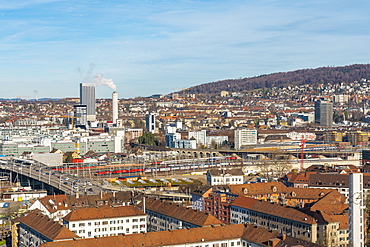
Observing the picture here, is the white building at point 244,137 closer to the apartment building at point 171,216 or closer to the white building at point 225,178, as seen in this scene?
the white building at point 225,178

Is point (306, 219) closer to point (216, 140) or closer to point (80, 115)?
point (216, 140)

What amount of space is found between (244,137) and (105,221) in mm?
62155

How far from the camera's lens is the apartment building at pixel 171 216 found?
86.3 ft

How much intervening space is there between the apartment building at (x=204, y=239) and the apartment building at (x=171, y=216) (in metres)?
1.82

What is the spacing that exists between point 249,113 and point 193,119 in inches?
741

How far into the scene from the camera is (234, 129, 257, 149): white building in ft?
286

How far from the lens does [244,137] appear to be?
89000 mm

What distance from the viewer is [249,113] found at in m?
143

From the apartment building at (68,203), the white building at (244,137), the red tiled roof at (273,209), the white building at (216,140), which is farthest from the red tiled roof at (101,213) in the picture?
the white building at (216,140)

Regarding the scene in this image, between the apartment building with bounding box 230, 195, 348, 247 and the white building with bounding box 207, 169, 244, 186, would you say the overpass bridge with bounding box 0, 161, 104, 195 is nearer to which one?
the white building with bounding box 207, 169, 244, 186

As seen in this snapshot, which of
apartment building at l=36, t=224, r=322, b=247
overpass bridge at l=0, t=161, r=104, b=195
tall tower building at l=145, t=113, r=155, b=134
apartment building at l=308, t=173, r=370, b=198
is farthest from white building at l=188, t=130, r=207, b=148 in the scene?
apartment building at l=36, t=224, r=322, b=247

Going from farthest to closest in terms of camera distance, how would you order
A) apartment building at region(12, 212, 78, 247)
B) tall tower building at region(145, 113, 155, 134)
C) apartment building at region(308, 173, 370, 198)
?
tall tower building at region(145, 113, 155, 134) → apartment building at region(308, 173, 370, 198) → apartment building at region(12, 212, 78, 247)

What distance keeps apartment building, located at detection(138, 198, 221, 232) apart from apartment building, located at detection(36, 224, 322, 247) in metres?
1.82

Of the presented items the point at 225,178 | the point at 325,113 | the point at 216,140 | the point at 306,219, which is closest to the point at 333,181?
the point at 225,178
